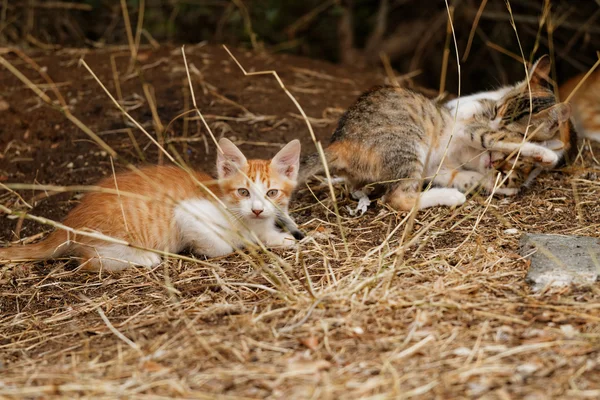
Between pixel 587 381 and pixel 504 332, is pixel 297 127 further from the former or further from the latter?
pixel 587 381

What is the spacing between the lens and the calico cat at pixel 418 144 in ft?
14.2

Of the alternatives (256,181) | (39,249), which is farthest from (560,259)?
(39,249)

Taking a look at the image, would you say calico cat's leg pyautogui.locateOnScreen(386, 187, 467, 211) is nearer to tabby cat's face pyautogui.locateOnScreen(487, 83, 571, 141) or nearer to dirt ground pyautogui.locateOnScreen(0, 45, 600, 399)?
dirt ground pyautogui.locateOnScreen(0, 45, 600, 399)

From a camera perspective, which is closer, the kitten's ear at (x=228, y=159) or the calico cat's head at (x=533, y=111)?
the kitten's ear at (x=228, y=159)

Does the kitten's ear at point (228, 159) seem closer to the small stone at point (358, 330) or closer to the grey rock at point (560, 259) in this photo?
the small stone at point (358, 330)

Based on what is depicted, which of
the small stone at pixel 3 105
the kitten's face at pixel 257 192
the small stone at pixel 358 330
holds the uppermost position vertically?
the kitten's face at pixel 257 192

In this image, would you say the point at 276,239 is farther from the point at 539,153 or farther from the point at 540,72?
the point at 540,72

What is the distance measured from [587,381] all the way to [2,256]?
10.1 ft

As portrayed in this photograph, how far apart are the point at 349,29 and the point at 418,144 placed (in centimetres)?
419

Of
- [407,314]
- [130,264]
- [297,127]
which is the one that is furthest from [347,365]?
[297,127]

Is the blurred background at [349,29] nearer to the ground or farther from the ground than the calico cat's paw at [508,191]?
farther from the ground

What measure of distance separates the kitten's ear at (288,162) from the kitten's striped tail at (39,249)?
127cm

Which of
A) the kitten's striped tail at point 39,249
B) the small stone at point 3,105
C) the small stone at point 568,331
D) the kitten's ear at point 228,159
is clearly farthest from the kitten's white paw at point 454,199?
the small stone at point 3,105

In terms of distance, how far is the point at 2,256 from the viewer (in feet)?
12.8
